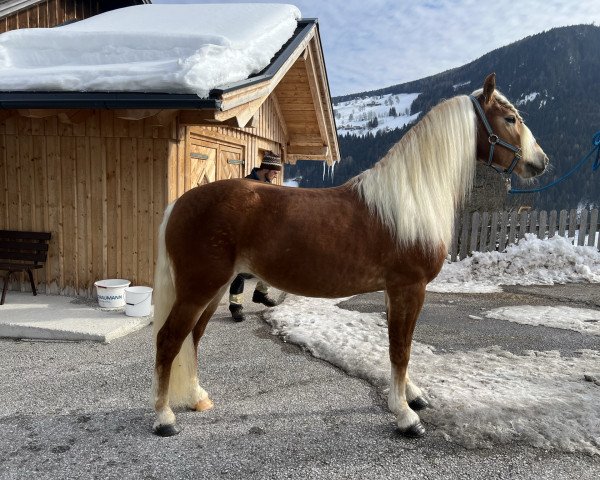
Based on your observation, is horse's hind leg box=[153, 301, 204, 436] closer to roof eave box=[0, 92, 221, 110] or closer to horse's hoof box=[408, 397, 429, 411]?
horse's hoof box=[408, 397, 429, 411]

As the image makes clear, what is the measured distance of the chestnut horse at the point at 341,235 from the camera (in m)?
2.62

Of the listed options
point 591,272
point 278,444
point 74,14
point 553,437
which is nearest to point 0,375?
point 278,444

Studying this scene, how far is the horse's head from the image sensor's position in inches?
112

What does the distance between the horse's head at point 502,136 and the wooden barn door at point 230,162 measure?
480cm

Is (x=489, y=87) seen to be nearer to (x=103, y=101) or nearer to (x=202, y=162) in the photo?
(x=103, y=101)

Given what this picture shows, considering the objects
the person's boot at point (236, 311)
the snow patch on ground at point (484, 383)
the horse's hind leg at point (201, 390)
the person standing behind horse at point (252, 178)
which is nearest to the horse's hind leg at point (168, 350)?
the horse's hind leg at point (201, 390)

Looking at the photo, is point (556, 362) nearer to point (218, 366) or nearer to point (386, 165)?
point (386, 165)

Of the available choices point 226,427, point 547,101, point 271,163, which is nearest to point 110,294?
point 271,163

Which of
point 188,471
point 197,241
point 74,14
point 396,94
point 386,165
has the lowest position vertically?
point 188,471

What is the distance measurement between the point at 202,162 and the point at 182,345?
405cm

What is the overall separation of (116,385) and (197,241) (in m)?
1.58

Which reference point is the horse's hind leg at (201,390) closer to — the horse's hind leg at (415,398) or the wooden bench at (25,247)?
the horse's hind leg at (415,398)

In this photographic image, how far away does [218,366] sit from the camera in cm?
377

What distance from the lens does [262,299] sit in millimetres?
5723
